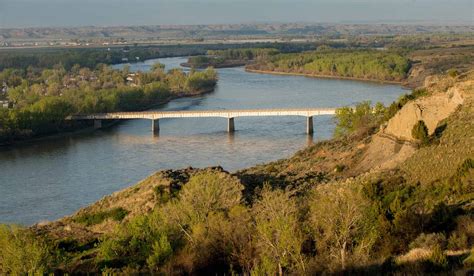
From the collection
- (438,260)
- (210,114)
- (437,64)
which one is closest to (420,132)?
(438,260)

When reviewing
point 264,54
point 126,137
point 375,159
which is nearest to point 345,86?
point 126,137

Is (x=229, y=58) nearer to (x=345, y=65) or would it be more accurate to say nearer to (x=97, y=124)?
(x=345, y=65)

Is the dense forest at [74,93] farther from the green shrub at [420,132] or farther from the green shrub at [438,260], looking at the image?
the green shrub at [438,260]

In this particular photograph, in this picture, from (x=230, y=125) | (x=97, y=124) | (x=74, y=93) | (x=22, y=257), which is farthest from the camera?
(x=74, y=93)

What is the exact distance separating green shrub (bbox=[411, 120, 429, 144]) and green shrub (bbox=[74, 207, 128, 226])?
6964 mm

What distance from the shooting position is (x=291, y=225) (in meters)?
9.14

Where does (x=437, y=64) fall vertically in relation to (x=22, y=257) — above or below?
above

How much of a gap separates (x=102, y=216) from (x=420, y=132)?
759 cm

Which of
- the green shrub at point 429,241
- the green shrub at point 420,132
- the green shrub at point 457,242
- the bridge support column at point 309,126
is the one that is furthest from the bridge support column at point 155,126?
the green shrub at point 457,242

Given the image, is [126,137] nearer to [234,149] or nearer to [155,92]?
[234,149]

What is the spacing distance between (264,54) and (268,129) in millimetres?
55299

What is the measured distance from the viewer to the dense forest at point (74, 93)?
37906 mm

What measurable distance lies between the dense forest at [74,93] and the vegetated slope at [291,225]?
23338mm

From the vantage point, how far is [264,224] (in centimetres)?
895
